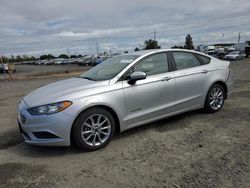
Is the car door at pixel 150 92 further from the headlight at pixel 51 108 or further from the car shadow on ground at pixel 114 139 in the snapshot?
the headlight at pixel 51 108

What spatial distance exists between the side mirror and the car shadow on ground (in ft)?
3.30

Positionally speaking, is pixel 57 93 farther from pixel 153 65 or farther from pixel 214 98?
pixel 214 98

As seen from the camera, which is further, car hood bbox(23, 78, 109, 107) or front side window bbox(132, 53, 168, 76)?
front side window bbox(132, 53, 168, 76)

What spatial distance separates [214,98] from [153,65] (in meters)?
1.76

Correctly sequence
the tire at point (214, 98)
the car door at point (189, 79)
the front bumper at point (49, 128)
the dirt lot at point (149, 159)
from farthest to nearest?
the tire at point (214, 98), the car door at point (189, 79), the front bumper at point (49, 128), the dirt lot at point (149, 159)

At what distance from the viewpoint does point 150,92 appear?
15.7 ft

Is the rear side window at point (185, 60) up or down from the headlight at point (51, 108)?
up

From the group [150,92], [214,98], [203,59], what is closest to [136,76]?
[150,92]

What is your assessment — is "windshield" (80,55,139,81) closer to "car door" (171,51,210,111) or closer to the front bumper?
"car door" (171,51,210,111)

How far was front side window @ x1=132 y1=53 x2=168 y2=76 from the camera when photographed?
4923mm

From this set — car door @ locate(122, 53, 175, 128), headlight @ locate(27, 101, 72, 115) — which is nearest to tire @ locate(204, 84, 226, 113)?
car door @ locate(122, 53, 175, 128)

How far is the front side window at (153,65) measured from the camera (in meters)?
4.92

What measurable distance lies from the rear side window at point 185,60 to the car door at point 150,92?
28 cm

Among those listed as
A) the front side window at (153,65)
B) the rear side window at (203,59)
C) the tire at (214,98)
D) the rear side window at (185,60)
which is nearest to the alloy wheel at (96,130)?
the front side window at (153,65)
